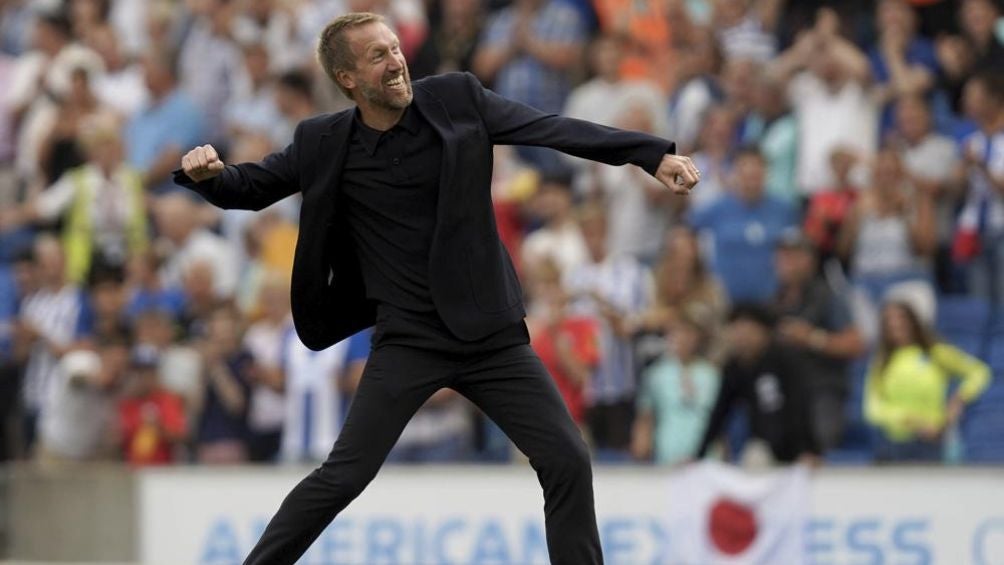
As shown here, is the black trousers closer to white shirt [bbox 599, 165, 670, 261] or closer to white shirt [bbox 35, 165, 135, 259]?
white shirt [bbox 599, 165, 670, 261]

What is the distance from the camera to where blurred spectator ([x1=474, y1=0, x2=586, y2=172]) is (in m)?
14.8

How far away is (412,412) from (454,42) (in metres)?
8.80

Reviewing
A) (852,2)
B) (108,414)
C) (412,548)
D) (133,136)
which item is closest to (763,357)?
(412,548)

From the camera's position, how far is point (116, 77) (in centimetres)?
1655

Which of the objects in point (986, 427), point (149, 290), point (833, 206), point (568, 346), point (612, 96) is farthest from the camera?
point (149, 290)

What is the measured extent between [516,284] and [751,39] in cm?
722

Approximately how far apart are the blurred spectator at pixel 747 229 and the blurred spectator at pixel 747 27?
117 cm

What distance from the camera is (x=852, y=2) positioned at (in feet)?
46.3

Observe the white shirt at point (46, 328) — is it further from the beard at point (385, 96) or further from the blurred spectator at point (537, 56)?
the beard at point (385, 96)

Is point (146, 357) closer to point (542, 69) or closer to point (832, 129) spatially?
point (542, 69)

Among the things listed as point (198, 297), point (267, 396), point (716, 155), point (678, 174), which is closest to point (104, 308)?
point (198, 297)

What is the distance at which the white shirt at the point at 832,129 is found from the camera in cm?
1327

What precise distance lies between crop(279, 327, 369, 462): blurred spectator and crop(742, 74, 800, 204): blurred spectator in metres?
3.06

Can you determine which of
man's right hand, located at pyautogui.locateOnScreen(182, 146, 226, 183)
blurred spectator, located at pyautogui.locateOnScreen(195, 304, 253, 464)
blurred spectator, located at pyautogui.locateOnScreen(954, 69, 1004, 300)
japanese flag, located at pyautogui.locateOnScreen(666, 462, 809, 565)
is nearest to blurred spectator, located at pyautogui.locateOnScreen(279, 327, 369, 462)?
blurred spectator, located at pyautogui.locateOnScreen(195, 304, 253, 464)
